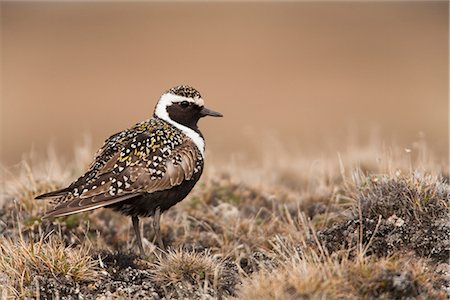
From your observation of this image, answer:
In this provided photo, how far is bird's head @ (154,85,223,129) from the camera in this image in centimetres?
745

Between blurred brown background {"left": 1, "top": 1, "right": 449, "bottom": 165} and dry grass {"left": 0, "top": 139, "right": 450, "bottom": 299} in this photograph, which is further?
blurred brown background {"left": 1, "top": 1, "right": 449, "bottom": 165}

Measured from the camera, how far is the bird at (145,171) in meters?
6.61

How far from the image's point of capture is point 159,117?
7.61 metres

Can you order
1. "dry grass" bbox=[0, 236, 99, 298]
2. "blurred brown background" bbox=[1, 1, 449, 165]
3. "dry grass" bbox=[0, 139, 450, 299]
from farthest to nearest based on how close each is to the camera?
"blurred brown background" bbox=[1, 1, 449, 165] → "dry grass" bbox=[0, 236, 99, 298] → "dry grass" bbox=[0, 139, 450, 299]

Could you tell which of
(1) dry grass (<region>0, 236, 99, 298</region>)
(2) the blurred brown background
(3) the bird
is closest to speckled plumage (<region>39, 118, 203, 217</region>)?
(3) the bird

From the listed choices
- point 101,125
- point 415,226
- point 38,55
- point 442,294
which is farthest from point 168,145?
point 38,55

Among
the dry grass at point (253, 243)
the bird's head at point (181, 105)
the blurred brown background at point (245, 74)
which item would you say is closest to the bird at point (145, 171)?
the bird's head at point (181, 105)

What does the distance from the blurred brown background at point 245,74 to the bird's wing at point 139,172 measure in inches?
456

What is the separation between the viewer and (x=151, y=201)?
22.4 ft

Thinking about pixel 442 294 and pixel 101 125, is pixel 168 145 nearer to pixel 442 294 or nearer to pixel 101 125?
pixel 442 294

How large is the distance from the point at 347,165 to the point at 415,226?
4.26m

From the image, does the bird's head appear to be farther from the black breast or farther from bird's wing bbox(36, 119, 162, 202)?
the black breast

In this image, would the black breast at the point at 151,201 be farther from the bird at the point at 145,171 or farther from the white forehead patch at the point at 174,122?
the white forehead patch at the point at 174,122

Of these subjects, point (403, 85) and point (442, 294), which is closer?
point (442, 294)
